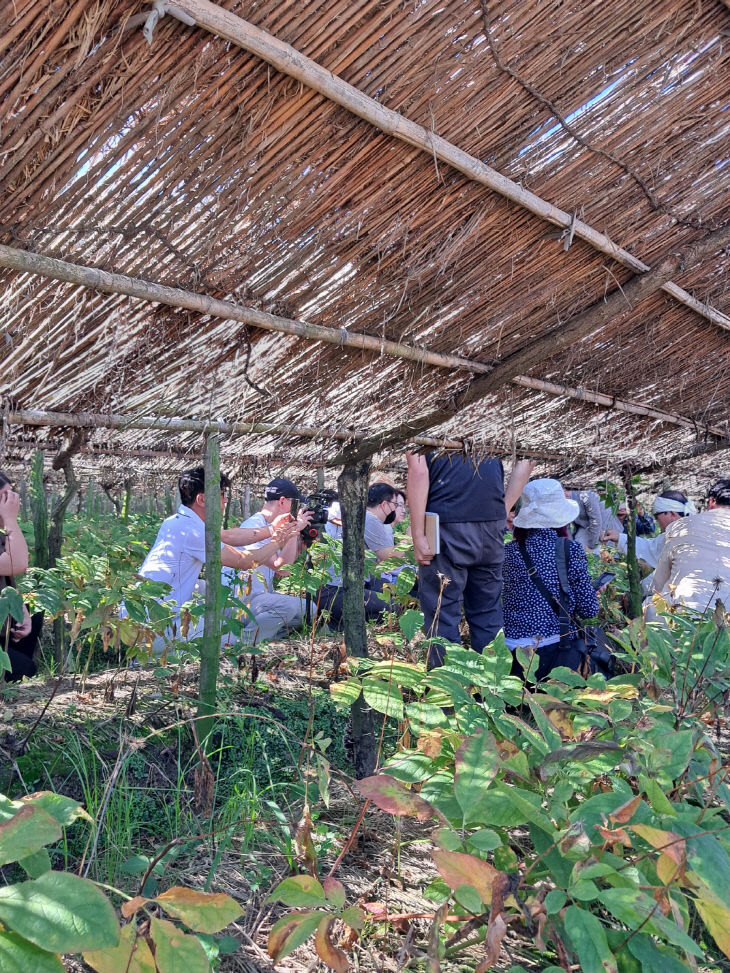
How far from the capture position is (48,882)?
910 millimetres

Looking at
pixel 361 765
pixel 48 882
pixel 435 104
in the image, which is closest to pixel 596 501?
pixel 361 765

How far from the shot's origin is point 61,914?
87 centimetres

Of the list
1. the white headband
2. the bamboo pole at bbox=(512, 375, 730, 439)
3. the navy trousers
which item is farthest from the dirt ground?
the white headband

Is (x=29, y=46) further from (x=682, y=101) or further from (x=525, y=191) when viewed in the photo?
(x=682, y=101)

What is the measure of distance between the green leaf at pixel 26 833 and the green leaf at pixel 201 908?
0.19 m

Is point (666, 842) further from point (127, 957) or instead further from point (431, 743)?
point (127, 957)

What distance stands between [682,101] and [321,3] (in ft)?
4.45

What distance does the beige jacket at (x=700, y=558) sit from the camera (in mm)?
3963

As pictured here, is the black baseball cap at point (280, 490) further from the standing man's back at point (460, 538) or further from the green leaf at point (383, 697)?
the green leaf at point (383, 697)

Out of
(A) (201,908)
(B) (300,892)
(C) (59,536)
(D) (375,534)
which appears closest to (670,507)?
(D) (375,534)

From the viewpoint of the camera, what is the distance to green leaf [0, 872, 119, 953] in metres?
0.85

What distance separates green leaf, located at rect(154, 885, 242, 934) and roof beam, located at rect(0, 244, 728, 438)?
1506 mm

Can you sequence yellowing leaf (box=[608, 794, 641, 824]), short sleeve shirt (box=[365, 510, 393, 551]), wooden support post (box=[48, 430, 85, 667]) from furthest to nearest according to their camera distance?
short sleeve shirt (box=[365, 510, 393, 551])
wooden support post (box=[48, 430, 85, 667])
yellowing leaf (box=[608, 794, 641, 824])

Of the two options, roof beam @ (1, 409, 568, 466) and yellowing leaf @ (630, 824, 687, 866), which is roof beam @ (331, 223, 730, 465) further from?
yellowing leaf @ (630, 824, 687, 866)
